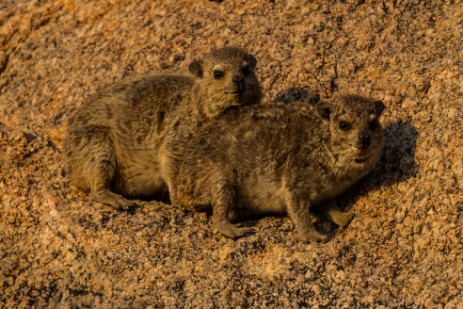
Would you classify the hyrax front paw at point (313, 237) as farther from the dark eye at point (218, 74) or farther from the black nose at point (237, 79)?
the dark eye at point (218, 74)

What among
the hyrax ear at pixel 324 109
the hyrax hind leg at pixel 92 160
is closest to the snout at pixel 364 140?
the hyrax ear at pixel 324 109

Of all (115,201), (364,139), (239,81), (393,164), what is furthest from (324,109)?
(115,201)

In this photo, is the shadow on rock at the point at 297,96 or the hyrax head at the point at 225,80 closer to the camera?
the hyrax head at the point at 225,80

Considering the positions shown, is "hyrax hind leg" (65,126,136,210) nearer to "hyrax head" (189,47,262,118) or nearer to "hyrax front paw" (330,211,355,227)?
"hyrax head" (189,47,262,118)

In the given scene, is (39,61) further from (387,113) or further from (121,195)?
(387,113)

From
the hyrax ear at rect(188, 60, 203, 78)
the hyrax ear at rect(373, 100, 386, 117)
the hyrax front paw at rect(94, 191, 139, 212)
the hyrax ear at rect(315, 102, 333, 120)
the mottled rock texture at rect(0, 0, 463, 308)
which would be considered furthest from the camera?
the hyrax ear at rect(188, 60, 203, 78)

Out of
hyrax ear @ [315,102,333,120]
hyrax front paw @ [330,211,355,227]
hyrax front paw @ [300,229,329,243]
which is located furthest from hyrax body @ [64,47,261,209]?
hyrax front paw @ [300,229,329,243]
